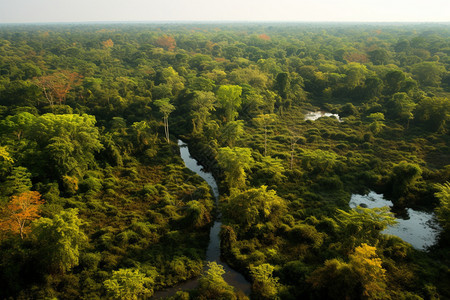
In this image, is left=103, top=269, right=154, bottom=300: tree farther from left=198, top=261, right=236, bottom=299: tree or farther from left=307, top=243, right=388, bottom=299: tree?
left=307, top=243, right=388, bottom=299: tree

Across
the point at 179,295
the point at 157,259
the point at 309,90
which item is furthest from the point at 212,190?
the point at 309,90

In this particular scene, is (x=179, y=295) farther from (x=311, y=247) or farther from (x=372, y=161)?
(x=372, y=161)

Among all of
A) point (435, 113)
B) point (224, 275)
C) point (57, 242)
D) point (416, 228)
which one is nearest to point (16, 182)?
point (57, 242)

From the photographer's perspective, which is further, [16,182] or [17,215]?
[16,182]

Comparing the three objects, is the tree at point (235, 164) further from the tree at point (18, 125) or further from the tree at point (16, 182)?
the tree at point (18, 125)

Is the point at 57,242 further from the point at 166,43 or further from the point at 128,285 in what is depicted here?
the point at 166,43

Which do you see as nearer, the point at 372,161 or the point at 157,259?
the point at 157,259
